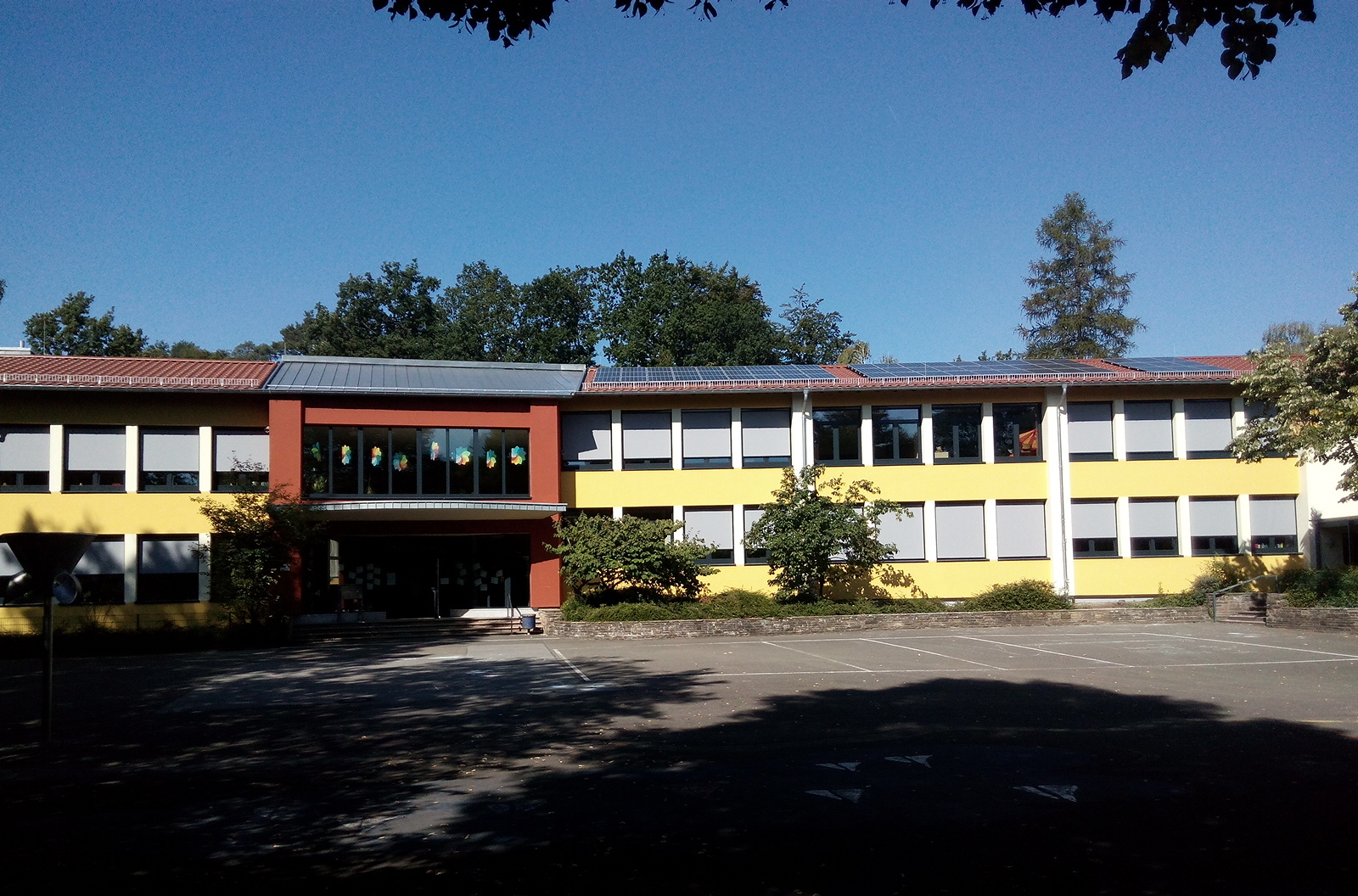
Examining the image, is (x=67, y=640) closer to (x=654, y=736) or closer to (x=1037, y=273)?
(x=654, y=736)

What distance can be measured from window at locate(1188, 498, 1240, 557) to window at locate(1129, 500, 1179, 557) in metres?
0.49

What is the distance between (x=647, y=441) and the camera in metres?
29.4

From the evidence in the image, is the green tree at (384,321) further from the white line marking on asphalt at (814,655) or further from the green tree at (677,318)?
the white line marking on asphalt at (814,655)

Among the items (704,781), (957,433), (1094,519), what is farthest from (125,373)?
(1094,519)

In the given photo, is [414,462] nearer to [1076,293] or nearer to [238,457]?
[238,457]

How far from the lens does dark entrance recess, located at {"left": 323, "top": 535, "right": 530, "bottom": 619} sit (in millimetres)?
27781

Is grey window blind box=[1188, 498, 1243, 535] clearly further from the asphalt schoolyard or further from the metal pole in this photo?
the metal pole

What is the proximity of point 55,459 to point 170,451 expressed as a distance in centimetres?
259

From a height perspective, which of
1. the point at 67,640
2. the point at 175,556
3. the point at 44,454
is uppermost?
the point at 44,454

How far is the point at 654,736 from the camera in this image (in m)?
10.9

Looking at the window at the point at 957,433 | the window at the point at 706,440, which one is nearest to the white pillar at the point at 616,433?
the window at the point at 706,440

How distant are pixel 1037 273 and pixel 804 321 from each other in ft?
Answer: 38.6

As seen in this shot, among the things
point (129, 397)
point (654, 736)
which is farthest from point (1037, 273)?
point (654, 736)

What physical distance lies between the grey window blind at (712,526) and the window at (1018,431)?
809 cm
